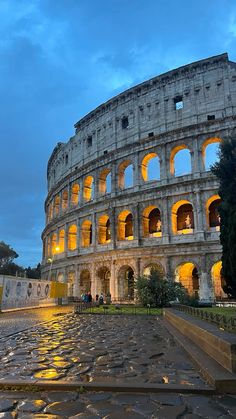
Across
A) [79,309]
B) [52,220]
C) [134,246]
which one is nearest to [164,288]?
[79,309]

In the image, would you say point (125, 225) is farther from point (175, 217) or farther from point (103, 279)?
point (175, 217)

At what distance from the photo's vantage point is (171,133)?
96.8 feet

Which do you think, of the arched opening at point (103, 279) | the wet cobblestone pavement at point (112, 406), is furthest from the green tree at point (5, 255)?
the wet cobblestone pavement at point (112, 406)

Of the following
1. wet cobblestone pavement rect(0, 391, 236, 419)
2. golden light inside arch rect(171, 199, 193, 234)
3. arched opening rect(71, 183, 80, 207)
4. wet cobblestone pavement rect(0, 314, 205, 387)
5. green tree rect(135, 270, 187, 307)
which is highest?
arched opening rect(71, 183, 80, 207)

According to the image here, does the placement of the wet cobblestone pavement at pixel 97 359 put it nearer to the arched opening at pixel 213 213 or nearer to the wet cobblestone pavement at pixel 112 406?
the wet cobblestone pavement at pixel 112 406

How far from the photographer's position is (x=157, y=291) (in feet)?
68.6

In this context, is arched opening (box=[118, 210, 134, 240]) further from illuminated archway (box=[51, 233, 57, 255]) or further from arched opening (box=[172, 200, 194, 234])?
illuminated archway (box=[51, 233, 57, 255])

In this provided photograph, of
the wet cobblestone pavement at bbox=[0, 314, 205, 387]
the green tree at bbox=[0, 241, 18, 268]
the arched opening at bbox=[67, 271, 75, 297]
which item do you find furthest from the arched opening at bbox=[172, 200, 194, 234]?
the green tree at bbox=[0, 241, 18, 268]

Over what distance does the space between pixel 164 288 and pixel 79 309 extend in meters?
5.35

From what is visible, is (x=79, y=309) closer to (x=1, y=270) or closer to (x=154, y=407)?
(x=154, y=407)

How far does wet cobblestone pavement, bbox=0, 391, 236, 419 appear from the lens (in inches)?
142

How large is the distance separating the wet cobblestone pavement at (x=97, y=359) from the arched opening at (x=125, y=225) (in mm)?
21620

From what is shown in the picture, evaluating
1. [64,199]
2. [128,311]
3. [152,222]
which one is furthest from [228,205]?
[64,199]

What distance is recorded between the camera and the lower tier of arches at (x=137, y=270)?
84.5 ft
